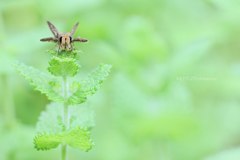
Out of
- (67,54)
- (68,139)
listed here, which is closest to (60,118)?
(68,139)

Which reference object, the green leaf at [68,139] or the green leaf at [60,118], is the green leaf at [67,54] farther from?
the green leaf at [60,118]

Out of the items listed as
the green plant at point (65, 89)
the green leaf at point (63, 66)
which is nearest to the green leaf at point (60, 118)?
the green plant at point (65, 89)

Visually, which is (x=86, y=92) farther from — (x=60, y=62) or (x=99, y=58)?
(x=99, y=58)

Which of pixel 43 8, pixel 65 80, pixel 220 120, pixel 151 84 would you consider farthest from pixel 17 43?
pixel 220 120

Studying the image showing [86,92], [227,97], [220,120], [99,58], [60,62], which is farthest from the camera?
[99,58]

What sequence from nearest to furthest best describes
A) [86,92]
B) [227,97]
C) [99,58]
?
[86,92], [227,97], [99,58]
